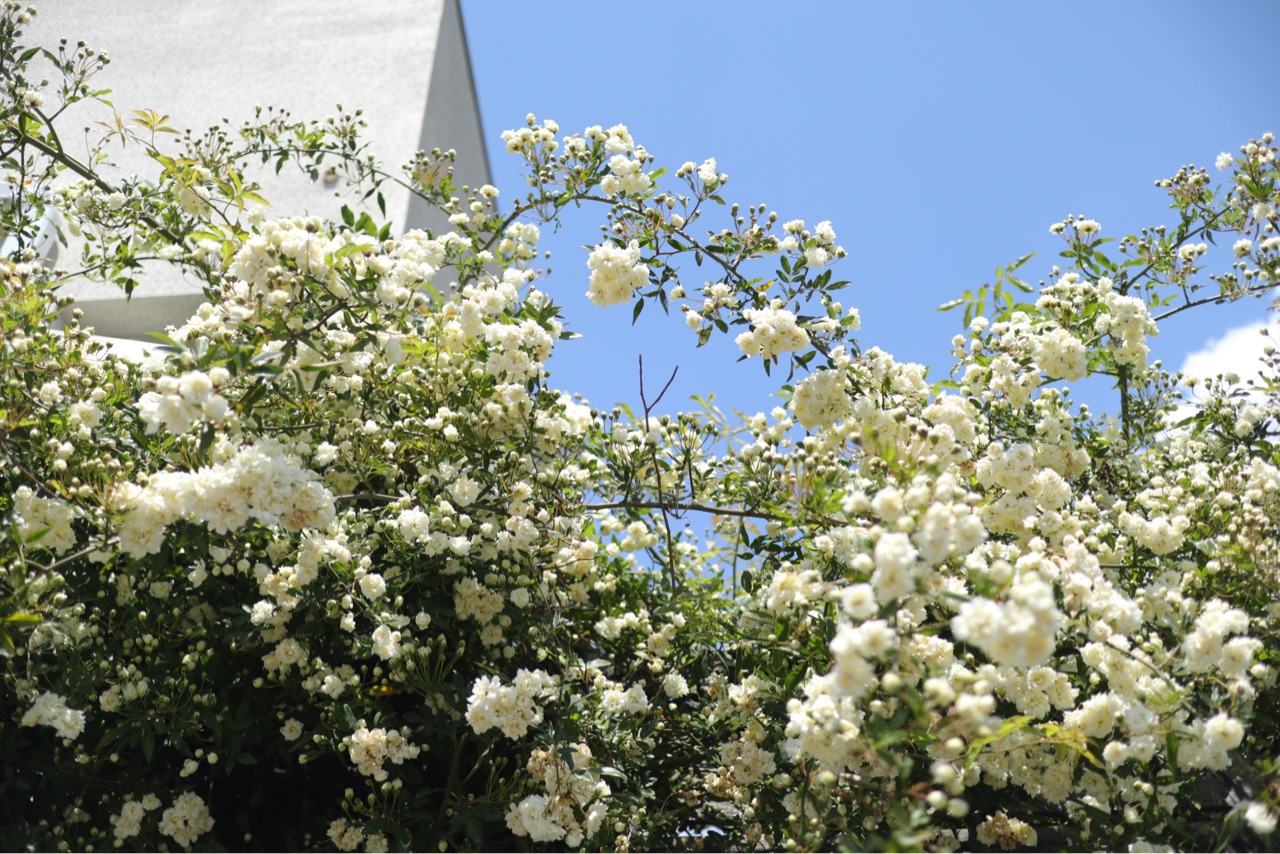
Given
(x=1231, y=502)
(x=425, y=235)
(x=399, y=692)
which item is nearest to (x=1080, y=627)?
(x=1231, y=502)

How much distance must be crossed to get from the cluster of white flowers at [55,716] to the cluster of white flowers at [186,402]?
709 millimetres

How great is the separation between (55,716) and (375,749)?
639mm

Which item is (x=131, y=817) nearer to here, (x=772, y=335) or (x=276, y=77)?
(x=772, y=335)

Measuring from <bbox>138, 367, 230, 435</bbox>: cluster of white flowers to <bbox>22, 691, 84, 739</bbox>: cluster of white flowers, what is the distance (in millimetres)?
709

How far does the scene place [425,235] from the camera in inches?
106

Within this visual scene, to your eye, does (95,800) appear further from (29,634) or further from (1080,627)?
(1080,627)

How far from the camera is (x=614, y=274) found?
8.25 feet

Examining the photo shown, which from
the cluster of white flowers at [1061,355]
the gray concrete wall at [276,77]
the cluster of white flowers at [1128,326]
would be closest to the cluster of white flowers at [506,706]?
the cluster of white flowers at [1061,355]

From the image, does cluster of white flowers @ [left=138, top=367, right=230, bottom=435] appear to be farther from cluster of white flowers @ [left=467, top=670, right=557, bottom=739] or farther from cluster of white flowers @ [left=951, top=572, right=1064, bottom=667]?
cluster of white flowers @ [left=951, top=572, right=1064, bottom=667]

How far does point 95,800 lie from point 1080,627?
2235mm

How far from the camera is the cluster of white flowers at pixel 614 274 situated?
250cm

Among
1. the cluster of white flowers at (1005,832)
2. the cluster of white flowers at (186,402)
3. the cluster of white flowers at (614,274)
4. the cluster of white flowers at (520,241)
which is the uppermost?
the cluster of white flowers at (520,241)

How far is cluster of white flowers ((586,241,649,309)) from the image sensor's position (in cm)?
250

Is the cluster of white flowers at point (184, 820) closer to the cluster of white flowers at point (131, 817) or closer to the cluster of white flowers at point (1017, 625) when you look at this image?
the cluster of white flowers at point (131, 817)
